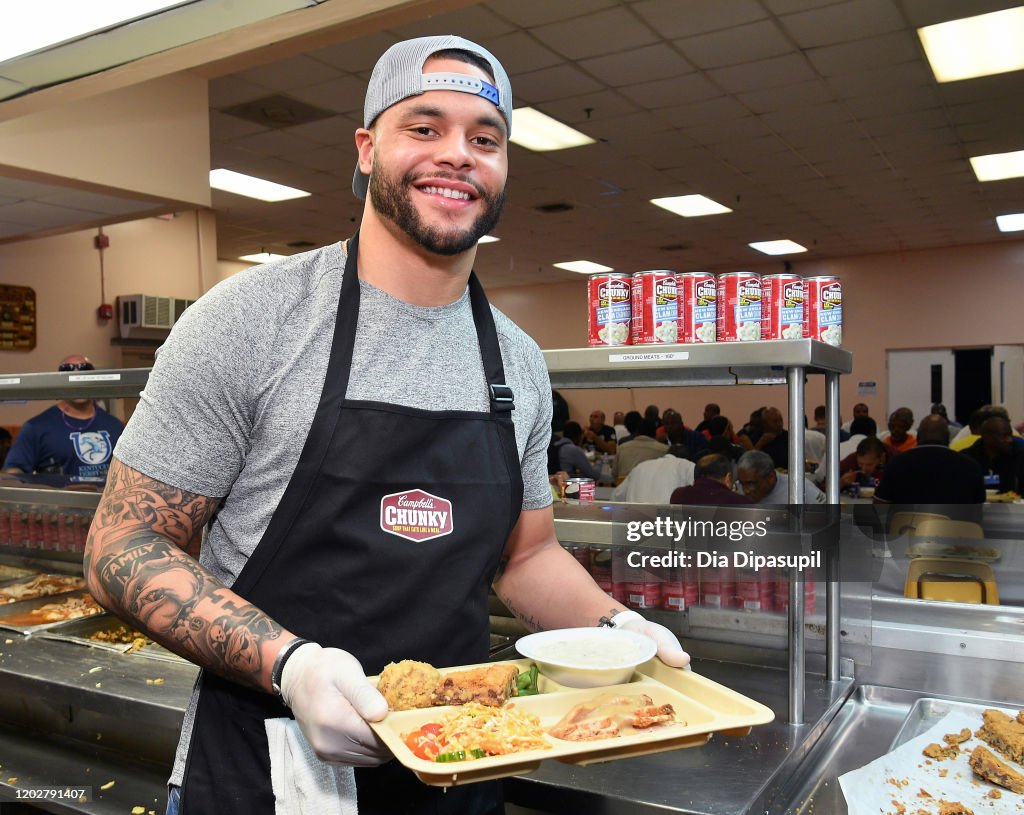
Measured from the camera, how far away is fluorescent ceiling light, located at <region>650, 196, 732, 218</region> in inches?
342

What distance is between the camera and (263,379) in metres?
1.21

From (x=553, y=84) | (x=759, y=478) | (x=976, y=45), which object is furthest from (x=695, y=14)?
(x=759, y=478)

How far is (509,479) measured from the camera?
1382mm

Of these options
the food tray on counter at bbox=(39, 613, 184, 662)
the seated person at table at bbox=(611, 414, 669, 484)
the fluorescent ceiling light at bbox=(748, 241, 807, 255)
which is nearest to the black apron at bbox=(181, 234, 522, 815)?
the food tray on counter at bbox=(39, 613, 184, 662)

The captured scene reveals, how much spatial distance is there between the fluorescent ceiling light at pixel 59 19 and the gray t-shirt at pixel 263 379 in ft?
3.26

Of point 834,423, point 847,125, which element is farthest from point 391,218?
point 847,125

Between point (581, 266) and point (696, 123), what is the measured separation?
6268 millimetres

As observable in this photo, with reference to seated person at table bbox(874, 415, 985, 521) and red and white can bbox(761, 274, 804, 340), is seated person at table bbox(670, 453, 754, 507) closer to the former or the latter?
seated person at table bbox(874, 415, 985, 521)

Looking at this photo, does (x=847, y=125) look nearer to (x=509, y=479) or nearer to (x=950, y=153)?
(x=950, y=153)

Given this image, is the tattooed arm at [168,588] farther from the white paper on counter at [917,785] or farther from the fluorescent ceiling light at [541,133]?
the fluorescent ceiling light at [541,133]

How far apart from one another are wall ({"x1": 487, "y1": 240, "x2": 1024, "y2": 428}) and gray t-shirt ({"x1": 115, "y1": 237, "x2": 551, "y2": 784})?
987cm

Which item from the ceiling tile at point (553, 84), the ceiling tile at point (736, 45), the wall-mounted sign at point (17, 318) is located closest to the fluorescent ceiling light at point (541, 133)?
the ceiling tile at point (553, 84)

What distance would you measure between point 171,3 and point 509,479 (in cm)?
132

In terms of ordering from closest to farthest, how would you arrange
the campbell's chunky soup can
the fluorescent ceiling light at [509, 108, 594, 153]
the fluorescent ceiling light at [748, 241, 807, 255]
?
the campbell's chunky soup can → the fluorescent ceiling light at [509, 108, 594, 153] → the fluorescent ceiling light at [748, 241, 807, 255]
